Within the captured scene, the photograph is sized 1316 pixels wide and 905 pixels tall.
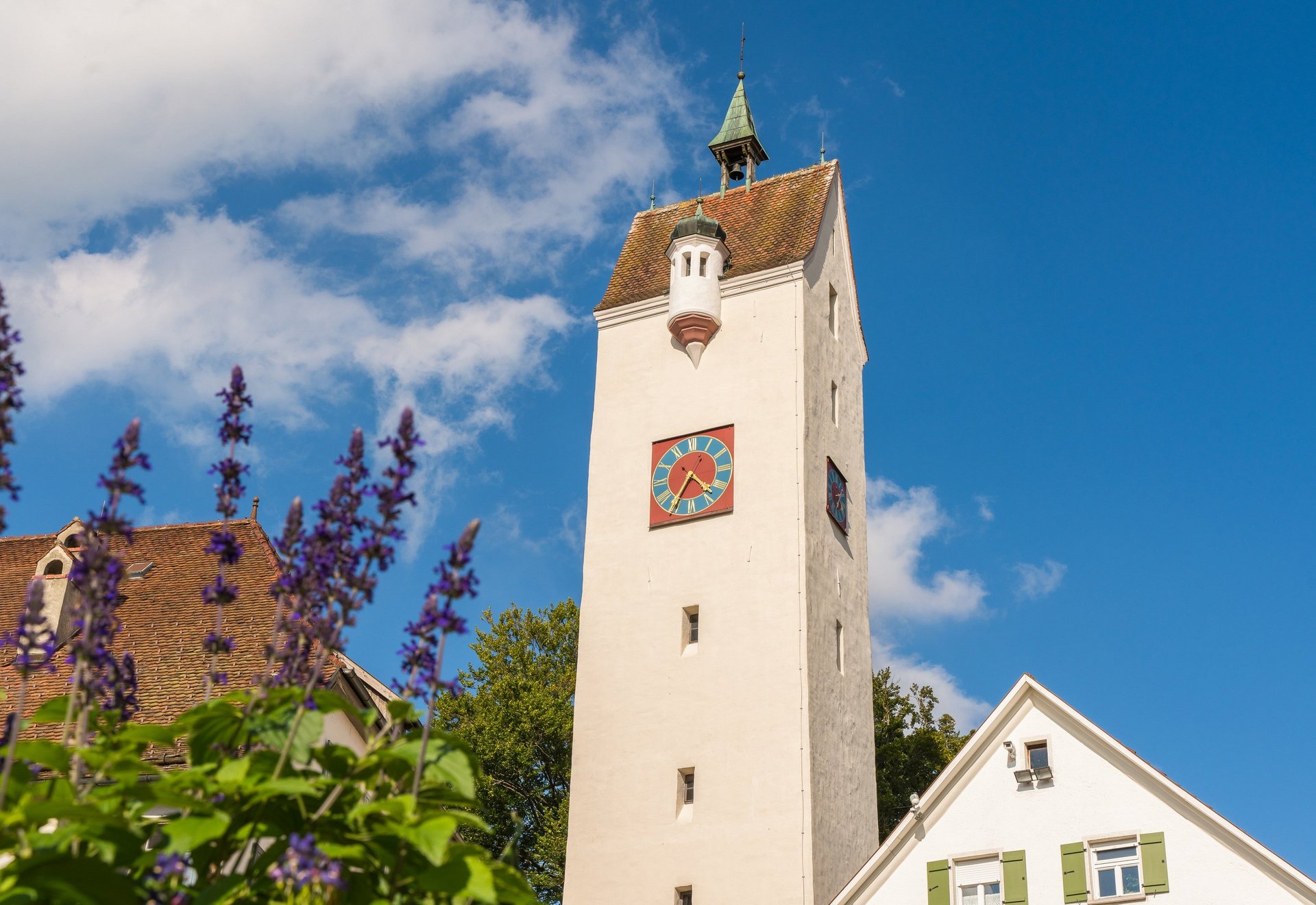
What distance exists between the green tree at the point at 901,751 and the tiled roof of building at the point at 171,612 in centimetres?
1999

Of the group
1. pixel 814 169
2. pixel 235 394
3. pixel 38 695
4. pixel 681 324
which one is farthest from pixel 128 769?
pixel 814 169

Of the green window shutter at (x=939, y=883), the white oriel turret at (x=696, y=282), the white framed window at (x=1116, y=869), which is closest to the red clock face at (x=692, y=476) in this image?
the white oriel turret at (x=696, y=282)

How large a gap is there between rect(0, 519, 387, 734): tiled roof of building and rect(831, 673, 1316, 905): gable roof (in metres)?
9.82

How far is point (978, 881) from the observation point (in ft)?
72.7

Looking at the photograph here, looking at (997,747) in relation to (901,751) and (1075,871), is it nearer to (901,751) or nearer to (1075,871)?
(1075,871)

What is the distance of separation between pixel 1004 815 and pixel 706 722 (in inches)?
319

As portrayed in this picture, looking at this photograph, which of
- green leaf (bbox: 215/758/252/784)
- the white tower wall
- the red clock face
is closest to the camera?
green leaf (bbox: 215/758/252/784)

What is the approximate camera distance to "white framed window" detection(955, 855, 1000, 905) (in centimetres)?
2198

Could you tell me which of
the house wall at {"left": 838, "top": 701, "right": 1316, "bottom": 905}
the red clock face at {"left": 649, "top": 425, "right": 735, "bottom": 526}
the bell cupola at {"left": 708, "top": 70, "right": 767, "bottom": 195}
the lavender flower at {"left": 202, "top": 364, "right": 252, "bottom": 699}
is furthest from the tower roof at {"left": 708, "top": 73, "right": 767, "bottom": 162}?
the lavender flower at {"left": 202, "top": 364, "right": 252, "bottom": 699}

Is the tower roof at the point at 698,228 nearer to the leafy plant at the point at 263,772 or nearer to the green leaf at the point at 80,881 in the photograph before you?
the leafy plant at the point at 263,772

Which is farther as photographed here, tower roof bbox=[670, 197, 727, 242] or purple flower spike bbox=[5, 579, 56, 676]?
tower roof bbox=[670, 197, 727, 242]

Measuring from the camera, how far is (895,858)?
23.1 metres

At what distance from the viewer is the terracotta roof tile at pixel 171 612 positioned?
20.8 meters

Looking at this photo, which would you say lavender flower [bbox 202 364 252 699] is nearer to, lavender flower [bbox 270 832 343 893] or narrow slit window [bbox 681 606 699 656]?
lavender flower [bbox 270 832 343 893]
